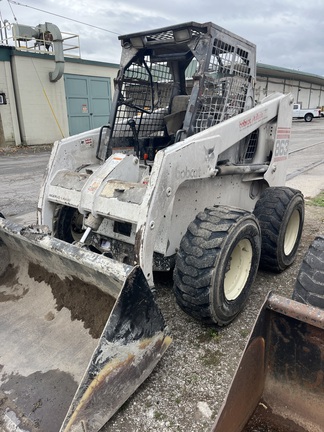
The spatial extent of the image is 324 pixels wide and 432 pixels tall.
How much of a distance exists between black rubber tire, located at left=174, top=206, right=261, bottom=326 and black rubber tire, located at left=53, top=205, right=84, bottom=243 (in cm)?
141

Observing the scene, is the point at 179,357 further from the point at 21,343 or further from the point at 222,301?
the point at 21,343

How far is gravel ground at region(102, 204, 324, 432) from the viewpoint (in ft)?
7.08

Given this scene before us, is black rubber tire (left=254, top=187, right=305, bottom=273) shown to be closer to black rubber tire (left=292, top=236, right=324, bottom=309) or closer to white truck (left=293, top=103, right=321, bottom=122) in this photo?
black rubber tire (left=292, top=236, right=324, bottom=309)

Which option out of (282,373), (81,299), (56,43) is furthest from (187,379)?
(56,43)

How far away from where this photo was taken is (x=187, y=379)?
2457 mm

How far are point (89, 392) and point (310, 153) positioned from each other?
13960 millimetres

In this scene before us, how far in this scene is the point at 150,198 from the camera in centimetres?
251

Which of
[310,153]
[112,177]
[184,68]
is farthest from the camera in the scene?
[310,153]

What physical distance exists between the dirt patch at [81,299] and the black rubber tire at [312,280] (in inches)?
48.5

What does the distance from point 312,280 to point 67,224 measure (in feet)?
7.78

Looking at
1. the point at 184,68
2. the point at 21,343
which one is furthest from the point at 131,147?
the point at 21,343

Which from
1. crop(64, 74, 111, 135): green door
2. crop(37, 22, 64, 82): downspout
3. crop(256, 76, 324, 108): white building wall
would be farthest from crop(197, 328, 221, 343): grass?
crop(256, 76, 324, 108): white building wall

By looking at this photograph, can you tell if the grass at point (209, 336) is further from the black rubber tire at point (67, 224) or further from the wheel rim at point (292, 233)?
the black rubber tire at point (67, 224)

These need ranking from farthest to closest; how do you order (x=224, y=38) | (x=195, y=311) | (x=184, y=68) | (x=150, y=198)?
(x=184, y=68) < (x=224, y=38) < (x=195, y=311) < (x=150, y=198)
